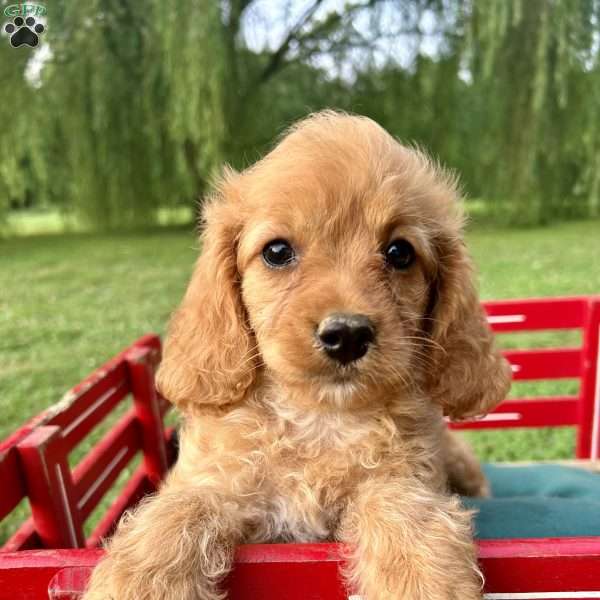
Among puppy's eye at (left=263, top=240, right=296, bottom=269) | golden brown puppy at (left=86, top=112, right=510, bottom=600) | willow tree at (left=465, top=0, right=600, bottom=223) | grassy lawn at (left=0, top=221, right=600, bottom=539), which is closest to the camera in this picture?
golden brown puppy at (left=86, top=112, right=510, bottom=600)

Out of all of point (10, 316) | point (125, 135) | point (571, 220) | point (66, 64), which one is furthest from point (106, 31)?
point (571, 220)

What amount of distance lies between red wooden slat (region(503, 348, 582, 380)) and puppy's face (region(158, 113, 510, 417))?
1.30 metres

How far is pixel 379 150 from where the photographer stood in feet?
6.30

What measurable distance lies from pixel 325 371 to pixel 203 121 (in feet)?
24.3

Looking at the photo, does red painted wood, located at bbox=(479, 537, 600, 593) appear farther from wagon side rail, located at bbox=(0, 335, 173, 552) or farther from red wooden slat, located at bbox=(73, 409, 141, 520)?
red wooden slat, located at bbox=(73, 409, 141, 520)

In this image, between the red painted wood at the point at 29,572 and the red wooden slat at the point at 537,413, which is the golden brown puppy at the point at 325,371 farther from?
the red wooden slat at the point at 537,413

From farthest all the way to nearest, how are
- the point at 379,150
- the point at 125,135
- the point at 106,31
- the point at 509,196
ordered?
1. the point at 509,196
2. the point at 125,135
3. the point at 106,31
4. the point at 379,150

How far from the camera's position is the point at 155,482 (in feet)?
9.35

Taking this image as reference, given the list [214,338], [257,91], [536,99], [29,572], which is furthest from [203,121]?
[29,572]

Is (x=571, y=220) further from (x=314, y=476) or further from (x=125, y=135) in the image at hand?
(x=314, y=476)

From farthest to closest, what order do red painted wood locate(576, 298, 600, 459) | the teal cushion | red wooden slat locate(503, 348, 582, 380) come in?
red wooden slat locate(503, 348, 582, 380), red painted wood locate(576, 298, 600, 459), the teal cushion

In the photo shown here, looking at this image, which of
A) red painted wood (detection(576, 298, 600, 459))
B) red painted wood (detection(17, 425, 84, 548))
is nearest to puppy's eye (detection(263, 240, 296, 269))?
red painted wood (detection(17, 425, 84, 548))

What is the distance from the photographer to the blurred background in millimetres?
7918

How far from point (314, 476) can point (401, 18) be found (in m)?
9.71
